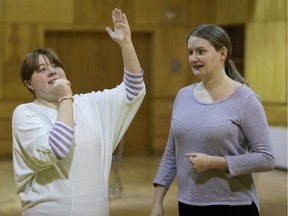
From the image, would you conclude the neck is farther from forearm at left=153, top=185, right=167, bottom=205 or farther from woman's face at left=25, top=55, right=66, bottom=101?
forearm at left=153, top=185, right=167, bottom=205

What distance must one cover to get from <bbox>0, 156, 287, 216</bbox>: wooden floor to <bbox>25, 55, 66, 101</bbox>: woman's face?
3.39 m

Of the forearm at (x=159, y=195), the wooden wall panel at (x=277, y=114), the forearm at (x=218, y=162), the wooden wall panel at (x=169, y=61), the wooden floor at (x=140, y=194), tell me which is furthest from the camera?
the wooden wall panel at (x=169, y=61)

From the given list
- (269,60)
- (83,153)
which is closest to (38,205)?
(83,153)

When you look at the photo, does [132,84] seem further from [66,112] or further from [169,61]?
[169,61]

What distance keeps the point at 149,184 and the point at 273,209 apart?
1.96 meters

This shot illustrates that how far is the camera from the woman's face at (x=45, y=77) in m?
1.98

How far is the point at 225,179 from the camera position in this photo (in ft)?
6.60

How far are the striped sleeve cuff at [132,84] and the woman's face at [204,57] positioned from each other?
0.21 m

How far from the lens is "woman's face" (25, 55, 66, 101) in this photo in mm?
1976

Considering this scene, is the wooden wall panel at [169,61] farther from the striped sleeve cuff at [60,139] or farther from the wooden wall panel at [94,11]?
the striped sleeve cuff at [60,139]

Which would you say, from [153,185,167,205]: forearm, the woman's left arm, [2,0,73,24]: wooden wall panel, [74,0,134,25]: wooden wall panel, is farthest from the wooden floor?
the woman's left arm

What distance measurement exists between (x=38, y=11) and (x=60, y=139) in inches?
322

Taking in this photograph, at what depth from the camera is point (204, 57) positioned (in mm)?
2012

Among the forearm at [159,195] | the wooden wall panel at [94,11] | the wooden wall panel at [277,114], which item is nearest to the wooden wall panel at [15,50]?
the wooden wall panel at [94,11]
